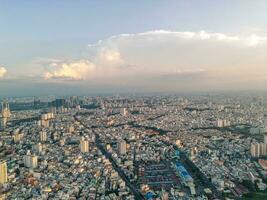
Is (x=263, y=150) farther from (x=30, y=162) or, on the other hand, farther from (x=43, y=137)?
(x=43, y=137)

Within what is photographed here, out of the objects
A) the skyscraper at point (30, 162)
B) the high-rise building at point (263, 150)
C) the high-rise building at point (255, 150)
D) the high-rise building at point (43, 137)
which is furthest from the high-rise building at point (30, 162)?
the high-rise building at point (263, 150)

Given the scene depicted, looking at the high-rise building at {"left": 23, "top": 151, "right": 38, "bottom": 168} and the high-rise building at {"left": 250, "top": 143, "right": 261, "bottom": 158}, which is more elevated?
the high-rise building at {"left": 250, "top": 143, "right": 261, "bottom": 158}

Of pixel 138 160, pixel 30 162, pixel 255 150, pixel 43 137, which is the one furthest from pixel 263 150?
pixel 43 137

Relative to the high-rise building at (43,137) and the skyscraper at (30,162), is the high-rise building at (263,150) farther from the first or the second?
the high-rise building at (43,137)

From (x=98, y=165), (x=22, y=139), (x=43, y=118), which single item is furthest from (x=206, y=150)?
(x=43, y=118)

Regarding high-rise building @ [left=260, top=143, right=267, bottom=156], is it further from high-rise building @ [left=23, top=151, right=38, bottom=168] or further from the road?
high-rise building @ [left=23, top=151, right=38, bottom=168]

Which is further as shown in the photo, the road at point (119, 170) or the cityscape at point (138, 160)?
the cityscape at point (138, 160)

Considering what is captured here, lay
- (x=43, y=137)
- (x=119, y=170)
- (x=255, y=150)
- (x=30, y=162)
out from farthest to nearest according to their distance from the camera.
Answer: (x=43, y=137)
(x=255, y=150)
(x=30, y=162)
(x=119, y=170)

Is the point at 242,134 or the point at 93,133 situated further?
the point at 93,133

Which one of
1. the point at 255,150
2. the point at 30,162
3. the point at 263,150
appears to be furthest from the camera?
the point at 263,150

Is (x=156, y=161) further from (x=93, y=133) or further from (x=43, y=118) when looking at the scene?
(x=43, y=118)

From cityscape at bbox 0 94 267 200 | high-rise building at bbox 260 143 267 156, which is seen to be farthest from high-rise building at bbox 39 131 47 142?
high-rise building at bbox 260 143 267 156
